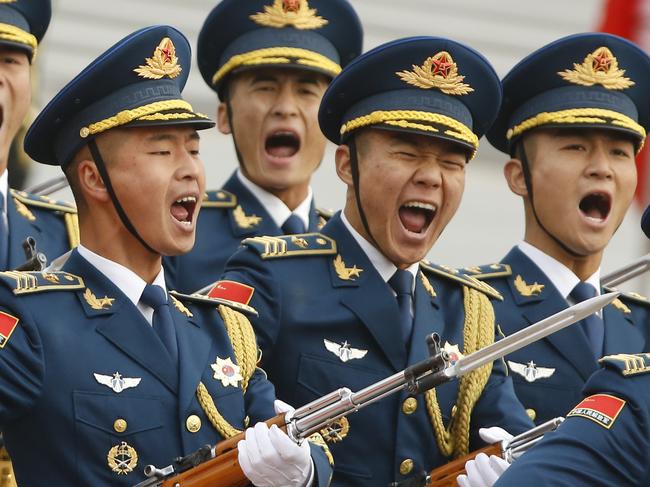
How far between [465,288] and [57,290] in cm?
179

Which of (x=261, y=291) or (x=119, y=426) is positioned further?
(x=261, y=291)

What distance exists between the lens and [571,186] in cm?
889

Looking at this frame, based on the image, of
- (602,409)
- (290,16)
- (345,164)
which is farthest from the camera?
(290,16)

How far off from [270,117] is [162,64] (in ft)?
7.18

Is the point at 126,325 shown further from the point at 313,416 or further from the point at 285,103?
the point at 285,103

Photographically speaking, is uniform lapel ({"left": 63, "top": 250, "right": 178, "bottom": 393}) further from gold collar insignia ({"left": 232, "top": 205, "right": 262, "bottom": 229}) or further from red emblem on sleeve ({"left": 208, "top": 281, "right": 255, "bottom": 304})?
gold collar insignia ({"left": 232, "top": 205, "right": 262, "bottom": 229})

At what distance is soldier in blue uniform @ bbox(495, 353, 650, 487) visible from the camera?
6.52m

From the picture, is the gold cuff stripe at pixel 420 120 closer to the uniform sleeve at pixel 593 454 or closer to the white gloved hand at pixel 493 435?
the white gloved hand at pixel 493 435

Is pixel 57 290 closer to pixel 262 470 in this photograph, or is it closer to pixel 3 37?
pixel 262 470

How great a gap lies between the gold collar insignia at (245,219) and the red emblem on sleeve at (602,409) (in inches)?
122

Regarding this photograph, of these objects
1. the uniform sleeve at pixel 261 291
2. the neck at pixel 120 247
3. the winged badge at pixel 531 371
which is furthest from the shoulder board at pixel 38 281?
the winged badge at pixel 531 371

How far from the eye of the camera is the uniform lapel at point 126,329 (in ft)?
23.5

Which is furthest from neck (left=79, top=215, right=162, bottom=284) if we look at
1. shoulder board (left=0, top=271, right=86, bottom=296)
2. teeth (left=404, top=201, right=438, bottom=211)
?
teeth (left=404, top=201, right=438, bottom=211)

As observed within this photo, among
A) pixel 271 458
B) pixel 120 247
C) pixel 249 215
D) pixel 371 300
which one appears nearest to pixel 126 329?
pixel 120 247
